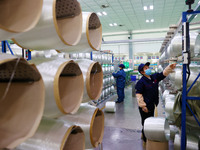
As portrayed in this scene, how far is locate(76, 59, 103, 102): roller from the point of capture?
4.64 ft

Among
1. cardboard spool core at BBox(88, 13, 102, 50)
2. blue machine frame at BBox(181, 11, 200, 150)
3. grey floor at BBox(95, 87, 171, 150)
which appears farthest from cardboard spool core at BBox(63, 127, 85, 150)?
blue machine frame at BBox(181, 11, 200, 150)

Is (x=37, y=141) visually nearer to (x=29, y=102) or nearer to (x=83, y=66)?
(x=29, y=102)

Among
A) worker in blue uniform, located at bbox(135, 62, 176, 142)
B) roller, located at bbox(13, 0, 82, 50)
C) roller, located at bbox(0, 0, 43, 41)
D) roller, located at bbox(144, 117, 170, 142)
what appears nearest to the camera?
roller, located at bbox(0, 0, 43, 41)

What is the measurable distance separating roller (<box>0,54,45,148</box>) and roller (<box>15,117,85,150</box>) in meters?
0.25

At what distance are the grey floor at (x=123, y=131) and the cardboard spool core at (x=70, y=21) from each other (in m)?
2.00

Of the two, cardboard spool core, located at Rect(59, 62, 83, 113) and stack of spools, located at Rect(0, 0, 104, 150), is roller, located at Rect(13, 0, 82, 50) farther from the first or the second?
cardboard spool core, located at Rect(59, 62, 83, 113)

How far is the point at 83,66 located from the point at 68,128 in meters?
0.55

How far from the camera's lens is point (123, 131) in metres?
4.50

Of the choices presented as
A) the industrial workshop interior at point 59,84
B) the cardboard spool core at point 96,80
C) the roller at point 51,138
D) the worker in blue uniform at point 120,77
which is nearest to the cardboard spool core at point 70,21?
the industrial workshop interior at point 59,84

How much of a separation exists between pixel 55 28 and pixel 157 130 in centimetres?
268

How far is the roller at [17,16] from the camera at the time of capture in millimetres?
763

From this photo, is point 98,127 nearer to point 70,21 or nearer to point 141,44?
point 70,21

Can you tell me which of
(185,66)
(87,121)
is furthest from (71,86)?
(185,66)

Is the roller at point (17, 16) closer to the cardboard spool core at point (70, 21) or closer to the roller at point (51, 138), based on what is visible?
the cardboard spool core at point (70, 21)
